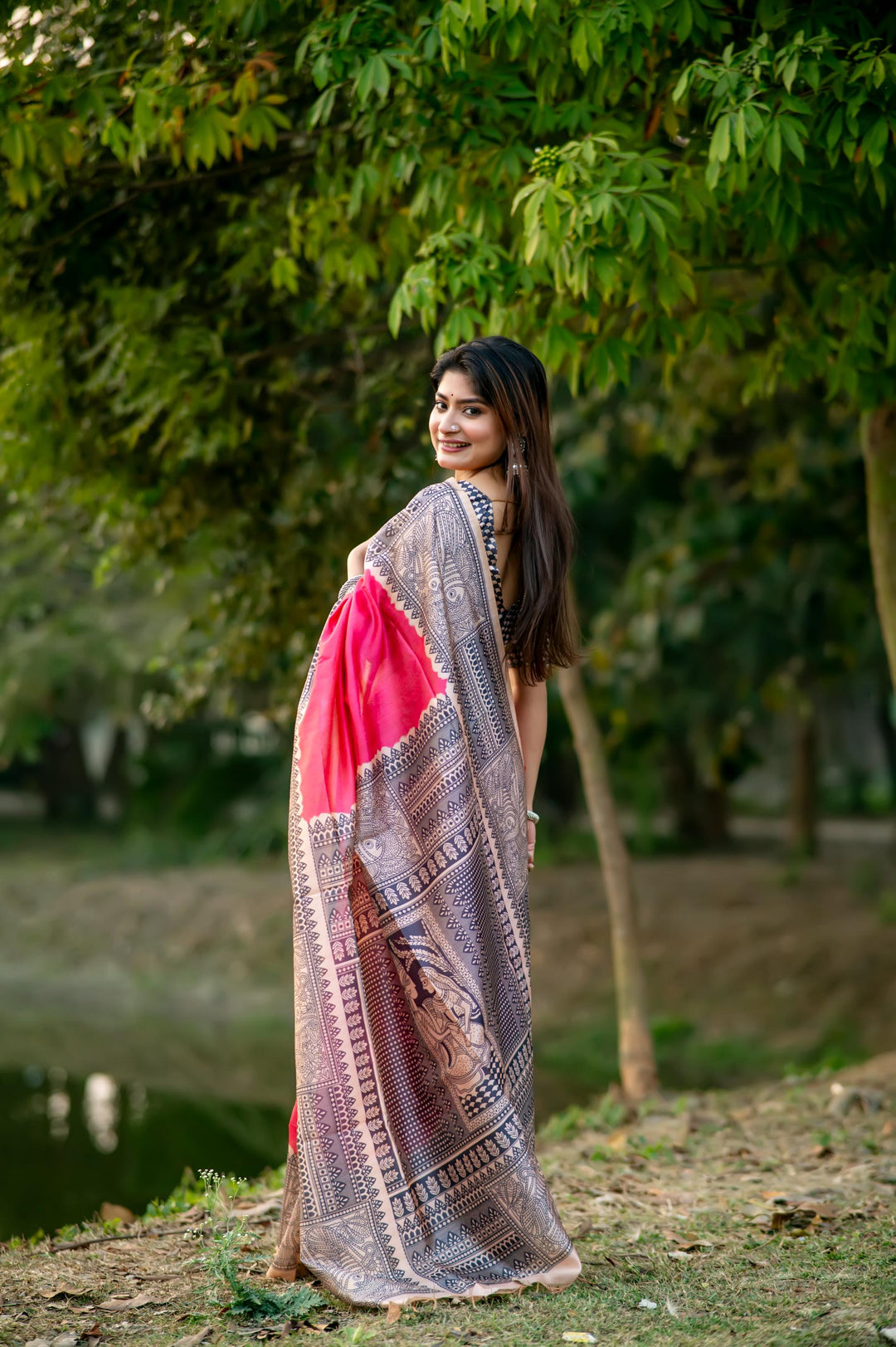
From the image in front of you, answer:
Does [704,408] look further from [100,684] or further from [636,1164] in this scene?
[100,684]

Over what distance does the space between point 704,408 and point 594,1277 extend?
5.46m

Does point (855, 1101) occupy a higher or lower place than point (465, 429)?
lower

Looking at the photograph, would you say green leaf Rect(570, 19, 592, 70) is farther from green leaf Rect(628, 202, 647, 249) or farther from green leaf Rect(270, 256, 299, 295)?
green leaf Rect(270, 256, 299, 295)

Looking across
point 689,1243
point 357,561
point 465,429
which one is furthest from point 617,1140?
point 465,429

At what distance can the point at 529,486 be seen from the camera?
3180 millimetres

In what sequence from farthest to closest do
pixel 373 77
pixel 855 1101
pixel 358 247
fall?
1. pixel 855 1101
2. pixel 358 247
3. pixel 373 77

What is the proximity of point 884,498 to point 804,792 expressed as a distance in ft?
27.6

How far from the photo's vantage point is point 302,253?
195 inches

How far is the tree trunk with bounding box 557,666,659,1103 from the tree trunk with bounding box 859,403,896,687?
1504 millimetres

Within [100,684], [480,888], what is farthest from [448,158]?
[100,684]

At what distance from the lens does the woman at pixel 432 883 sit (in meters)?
2.92

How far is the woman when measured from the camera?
2920mm

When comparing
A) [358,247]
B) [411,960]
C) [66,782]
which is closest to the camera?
[411,960]

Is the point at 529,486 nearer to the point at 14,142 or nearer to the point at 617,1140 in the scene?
the point at 14,142
